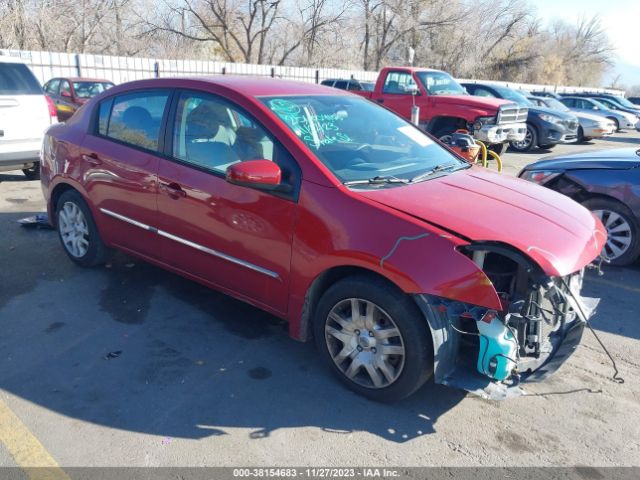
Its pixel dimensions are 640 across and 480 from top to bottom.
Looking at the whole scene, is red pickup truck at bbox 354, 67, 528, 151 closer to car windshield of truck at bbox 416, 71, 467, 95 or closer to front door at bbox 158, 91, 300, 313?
car windshield of truck at bbox 416, 71, 467, 95

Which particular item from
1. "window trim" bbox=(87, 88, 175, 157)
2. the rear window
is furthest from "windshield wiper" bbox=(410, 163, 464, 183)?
the rear window

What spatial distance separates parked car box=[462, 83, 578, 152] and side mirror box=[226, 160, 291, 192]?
40.9 ft

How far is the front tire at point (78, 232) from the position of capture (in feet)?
16.0

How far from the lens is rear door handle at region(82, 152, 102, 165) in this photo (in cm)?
458

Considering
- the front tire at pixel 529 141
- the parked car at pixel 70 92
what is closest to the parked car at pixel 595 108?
the front tire at pixel 529 141

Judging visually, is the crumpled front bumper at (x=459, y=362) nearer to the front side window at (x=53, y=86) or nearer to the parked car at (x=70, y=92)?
the parked car at (x=70, y=92)

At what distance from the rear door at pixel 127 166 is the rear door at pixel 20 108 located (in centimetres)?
363

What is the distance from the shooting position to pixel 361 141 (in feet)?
12.6

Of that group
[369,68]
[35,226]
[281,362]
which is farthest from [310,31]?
[281,362]

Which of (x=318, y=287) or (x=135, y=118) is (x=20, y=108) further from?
(x=318, y=287)

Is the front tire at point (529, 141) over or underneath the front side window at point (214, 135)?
underneath

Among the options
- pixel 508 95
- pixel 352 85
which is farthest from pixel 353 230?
pixel 352 85

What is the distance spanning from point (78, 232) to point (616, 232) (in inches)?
210

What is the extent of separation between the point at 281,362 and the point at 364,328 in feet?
2.53
